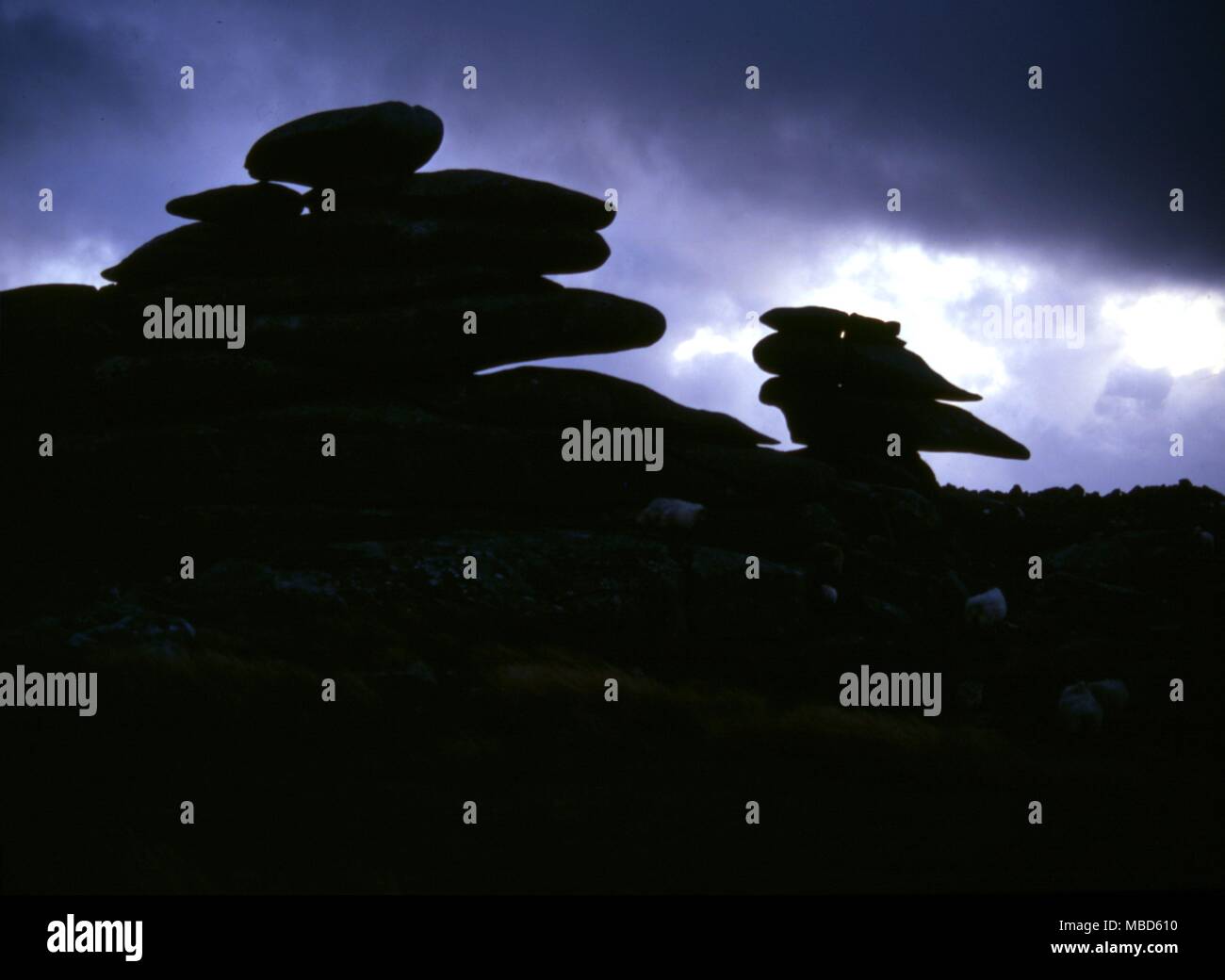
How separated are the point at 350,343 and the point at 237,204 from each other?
4.25m

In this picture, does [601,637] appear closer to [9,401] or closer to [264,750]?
[264,750]

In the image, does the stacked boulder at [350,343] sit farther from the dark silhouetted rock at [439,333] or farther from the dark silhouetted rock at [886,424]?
the dark silhouetted rock at [886,424]

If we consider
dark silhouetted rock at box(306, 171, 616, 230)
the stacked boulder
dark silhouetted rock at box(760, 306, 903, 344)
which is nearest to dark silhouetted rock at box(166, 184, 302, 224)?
the stacked boulder

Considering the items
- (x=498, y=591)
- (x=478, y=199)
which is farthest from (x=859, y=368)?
(x=498, y=591)

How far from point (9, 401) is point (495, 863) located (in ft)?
53.6

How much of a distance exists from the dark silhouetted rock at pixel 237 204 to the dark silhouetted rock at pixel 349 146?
0.36 metres

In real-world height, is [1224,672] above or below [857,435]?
below

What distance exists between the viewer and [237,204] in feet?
65.8

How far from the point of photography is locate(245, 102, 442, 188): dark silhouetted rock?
1925 cm

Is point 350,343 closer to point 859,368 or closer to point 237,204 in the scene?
point 237,204

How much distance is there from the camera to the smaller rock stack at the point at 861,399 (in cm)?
2214

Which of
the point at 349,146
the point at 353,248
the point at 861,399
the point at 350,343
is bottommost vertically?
the point at 861,399

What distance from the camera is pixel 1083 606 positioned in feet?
51.8
